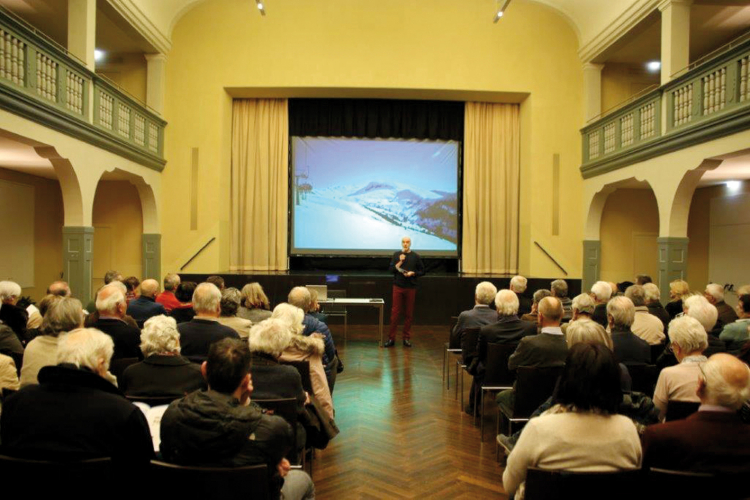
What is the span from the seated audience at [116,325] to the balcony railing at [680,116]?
6455mm

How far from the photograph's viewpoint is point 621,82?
1066 centimetres

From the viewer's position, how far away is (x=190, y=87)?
33.9 ft

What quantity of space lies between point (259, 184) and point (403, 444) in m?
8.15

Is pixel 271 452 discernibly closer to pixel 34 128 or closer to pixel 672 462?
pixel 672 462

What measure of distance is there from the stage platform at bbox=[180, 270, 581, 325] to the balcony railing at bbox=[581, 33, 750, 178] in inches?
107

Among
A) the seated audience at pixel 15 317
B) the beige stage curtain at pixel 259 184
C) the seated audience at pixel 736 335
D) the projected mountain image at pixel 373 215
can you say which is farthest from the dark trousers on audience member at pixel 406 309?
the seated audience at pixel 15 317

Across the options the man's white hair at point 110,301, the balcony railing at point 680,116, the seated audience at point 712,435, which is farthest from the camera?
the balcony railing at point 680,116

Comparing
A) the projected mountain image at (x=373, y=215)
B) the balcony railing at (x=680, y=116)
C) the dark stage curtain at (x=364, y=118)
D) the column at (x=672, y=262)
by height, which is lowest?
the column at (x=672, y=262)

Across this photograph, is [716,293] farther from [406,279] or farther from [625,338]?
[406,279]

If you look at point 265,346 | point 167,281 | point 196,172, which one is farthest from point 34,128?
point 265,346

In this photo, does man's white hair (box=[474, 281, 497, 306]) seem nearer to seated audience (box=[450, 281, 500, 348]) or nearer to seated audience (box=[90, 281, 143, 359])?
seated audience (box=[450, 281, 500, 348])

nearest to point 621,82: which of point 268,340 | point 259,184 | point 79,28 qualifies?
point 259,184

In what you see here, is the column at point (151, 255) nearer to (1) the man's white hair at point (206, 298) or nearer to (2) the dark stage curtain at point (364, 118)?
(2) the dark stage curtain at point (364, 118)

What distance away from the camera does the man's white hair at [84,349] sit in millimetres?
1925
